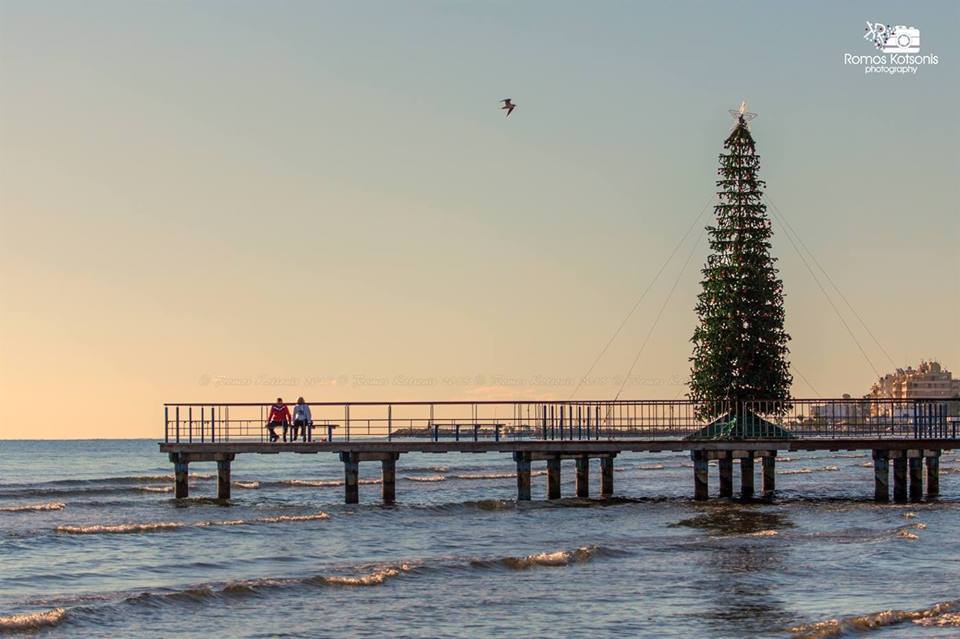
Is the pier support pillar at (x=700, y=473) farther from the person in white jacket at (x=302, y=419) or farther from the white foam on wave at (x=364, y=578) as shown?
the white foam on wave at (x=364, y=578)

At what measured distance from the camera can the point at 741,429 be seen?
56531mm

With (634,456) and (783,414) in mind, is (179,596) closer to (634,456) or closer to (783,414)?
(783,414)

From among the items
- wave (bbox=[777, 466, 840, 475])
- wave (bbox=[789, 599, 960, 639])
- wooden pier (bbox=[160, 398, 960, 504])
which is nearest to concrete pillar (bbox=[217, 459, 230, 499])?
wooden pier (bbox=[160, 398, 960, 504])

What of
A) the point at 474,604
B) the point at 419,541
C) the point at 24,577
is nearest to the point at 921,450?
the point at 419,541

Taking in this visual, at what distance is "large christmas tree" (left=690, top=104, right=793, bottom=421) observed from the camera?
62219 mm

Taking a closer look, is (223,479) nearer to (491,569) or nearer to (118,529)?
(118,529)

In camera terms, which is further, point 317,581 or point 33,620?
point 317,581

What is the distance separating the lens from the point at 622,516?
1975 inches

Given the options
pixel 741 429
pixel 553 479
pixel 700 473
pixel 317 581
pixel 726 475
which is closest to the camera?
pixel 317 581

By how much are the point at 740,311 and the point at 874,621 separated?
119 feet

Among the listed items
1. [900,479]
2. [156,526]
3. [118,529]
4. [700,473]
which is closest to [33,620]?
[118,529]

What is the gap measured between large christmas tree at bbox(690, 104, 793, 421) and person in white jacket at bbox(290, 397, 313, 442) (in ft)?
53.2

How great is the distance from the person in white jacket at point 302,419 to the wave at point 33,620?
84.2 feet

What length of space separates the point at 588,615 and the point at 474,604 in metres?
2.73
